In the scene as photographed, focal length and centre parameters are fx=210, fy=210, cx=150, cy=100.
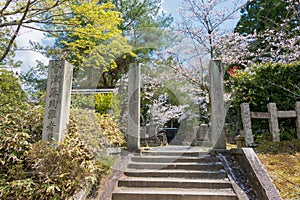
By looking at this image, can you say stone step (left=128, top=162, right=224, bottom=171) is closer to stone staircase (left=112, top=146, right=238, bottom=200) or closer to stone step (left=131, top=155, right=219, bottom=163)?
stone staircase (left=112, top=146, right=238, bottom=200)

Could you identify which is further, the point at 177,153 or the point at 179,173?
the point at 177,153

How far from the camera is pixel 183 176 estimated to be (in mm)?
3771

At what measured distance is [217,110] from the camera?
14.4 feet

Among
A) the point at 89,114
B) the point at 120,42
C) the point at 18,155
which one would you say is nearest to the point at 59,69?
the point at 89,114

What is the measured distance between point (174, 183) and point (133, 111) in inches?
69.2

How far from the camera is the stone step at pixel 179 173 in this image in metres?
3.70

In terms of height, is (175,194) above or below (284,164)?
below

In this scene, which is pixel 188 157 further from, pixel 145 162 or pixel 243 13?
pixel 243 13

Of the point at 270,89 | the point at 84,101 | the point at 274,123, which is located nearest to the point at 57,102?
the point at 84,101

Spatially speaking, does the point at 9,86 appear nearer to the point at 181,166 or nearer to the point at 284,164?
the point at 181,166

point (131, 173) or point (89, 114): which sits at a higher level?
point (89, 114)

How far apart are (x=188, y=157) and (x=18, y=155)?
307 centimetres

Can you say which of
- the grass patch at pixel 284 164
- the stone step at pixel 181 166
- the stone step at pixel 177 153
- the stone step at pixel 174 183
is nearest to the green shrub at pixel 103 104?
the stone step at pixel 177 153

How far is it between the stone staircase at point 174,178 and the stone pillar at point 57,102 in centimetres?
140
